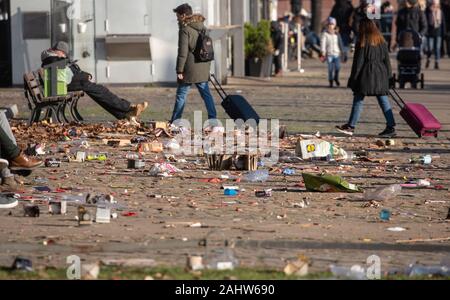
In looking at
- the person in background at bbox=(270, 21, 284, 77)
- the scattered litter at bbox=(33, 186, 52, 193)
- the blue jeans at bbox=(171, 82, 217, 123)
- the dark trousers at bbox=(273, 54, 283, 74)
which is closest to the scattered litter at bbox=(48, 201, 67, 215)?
the scattered litter at bbox=(33, 186, 52, 193)

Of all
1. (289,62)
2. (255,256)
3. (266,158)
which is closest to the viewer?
(255,256)

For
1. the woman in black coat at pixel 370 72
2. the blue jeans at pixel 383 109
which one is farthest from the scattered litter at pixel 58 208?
the blue jeans at pixel 383 109

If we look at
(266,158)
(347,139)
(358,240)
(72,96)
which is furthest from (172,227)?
(72,96)

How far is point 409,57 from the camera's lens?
95.9 feet

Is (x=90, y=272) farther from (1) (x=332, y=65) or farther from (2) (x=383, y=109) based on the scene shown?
(1) (x=332, y=65)

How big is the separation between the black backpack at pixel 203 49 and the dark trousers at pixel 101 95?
4.91 ft

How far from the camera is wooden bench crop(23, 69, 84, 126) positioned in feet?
66.1

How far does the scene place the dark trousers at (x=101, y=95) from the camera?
68.8 feet

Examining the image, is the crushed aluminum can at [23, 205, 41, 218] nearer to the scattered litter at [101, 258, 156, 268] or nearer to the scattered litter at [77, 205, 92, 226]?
the scattered litter at [77, 205, 92, 226]

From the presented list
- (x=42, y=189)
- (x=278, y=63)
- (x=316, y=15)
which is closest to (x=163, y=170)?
(x=42, y=189)

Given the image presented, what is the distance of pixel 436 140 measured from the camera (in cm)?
1889

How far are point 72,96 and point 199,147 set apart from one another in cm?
375

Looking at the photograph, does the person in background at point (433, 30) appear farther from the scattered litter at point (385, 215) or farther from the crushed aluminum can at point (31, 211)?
the crushed aluminum can at point (31, 211)
